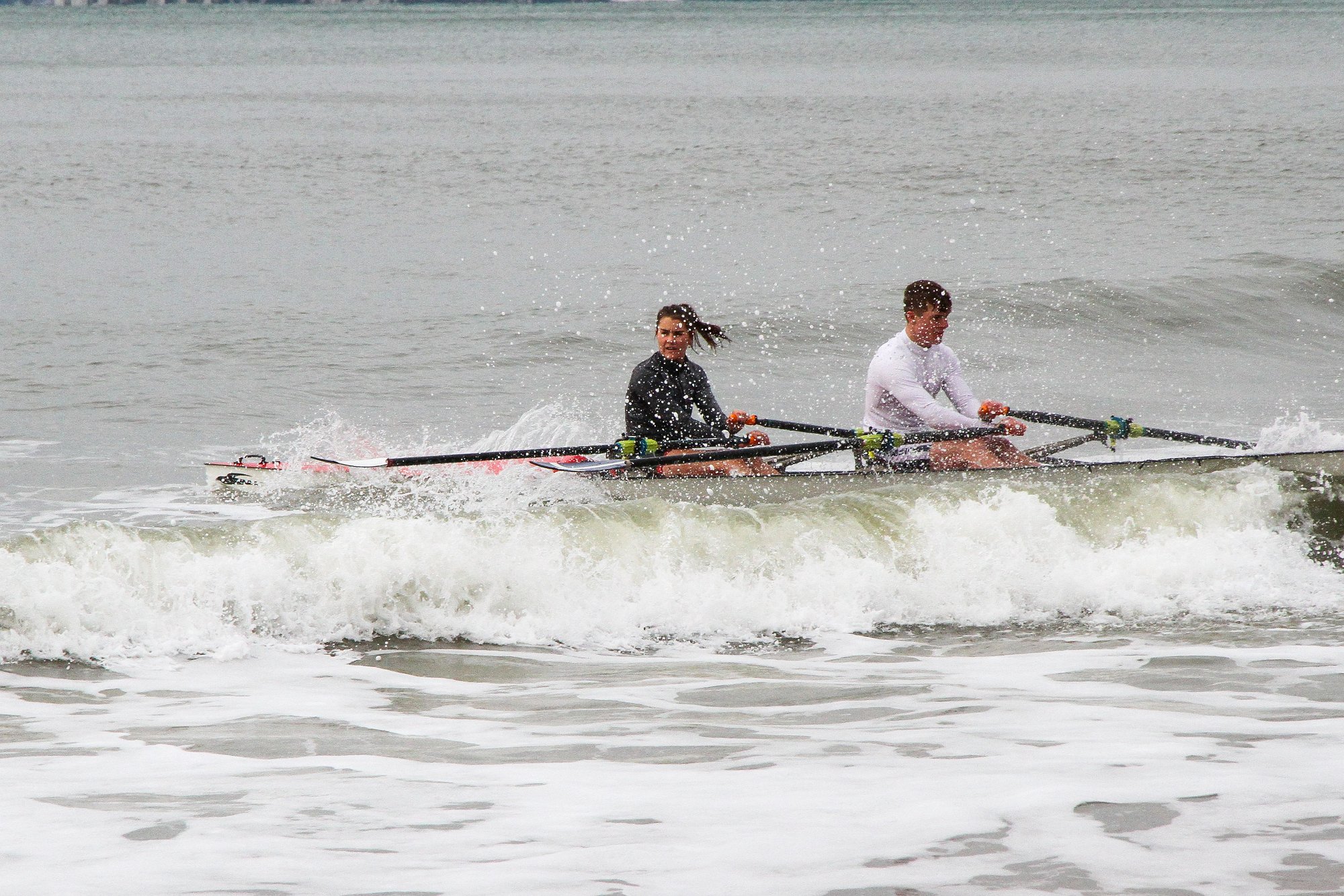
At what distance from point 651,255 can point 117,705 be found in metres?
19.5

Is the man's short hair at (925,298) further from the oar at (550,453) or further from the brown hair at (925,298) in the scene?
the oar at (550,453)

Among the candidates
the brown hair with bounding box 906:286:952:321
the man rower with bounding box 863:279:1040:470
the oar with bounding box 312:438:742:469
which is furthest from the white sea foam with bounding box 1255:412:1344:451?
the oar with bounding box 312:438:742:469

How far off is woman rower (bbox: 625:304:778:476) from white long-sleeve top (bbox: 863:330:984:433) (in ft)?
2.98

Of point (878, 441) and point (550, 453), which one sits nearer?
point (878, 441)

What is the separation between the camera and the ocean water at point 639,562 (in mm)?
4758

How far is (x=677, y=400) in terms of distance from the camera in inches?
388

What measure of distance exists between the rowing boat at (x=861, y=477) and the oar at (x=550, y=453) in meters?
0.12

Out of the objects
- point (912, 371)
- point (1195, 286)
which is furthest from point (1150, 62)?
point (912, 371)

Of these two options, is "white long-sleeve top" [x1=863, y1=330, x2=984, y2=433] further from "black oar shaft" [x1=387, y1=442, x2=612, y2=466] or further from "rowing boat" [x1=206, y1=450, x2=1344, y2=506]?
"black oar shaft" [x1=387, y1=442, x2=612, y2=466]

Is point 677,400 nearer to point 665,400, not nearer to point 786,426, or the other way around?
point 665,400

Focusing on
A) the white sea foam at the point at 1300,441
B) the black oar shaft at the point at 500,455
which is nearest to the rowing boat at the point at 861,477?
the black oar shaft at the point at 500,455

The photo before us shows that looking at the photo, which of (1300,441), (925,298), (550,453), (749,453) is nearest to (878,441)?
(749,453)

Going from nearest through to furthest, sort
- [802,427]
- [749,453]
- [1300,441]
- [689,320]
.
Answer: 1. [749,453]
2. [689,320]
3. [802,427]
4. [1300,441]

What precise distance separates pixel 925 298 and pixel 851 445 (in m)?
1.08
